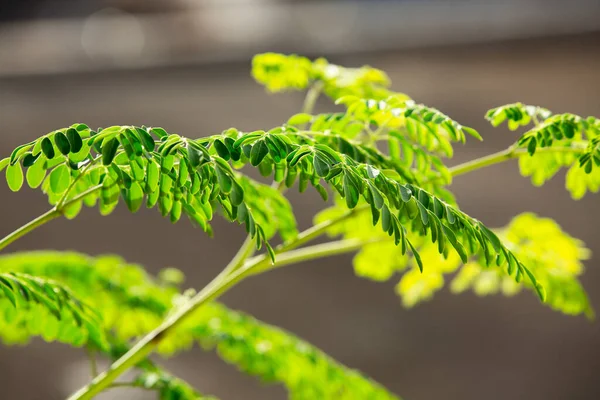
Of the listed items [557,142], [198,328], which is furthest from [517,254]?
[198,328]

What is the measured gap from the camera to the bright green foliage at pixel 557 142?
817 millimetres

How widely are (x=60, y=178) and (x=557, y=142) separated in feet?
1.91

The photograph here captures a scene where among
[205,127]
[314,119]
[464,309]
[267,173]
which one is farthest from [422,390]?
[267,173]

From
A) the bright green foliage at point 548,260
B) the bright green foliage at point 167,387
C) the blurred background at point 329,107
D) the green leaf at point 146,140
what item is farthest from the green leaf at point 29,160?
the blurred background at point 329,107

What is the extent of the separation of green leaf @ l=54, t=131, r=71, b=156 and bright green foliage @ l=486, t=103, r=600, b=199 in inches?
19.1

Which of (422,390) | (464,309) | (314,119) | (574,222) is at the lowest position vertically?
(422,390)

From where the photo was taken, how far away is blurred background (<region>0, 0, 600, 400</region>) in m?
3.18

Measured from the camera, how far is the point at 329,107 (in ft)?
10.8

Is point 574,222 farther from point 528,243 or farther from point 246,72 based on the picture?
point 528,243

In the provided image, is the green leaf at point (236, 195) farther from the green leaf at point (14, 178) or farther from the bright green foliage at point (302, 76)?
the bright green foliage at point (302, 76)

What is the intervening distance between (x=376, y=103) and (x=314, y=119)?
135 mm

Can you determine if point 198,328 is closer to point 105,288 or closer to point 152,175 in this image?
point 105,288

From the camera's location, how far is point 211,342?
1345 millimetres

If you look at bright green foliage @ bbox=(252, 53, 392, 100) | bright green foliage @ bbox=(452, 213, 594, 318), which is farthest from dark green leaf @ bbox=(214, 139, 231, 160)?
bright green foliage @ bbox=(452, 213, 594, 318)
